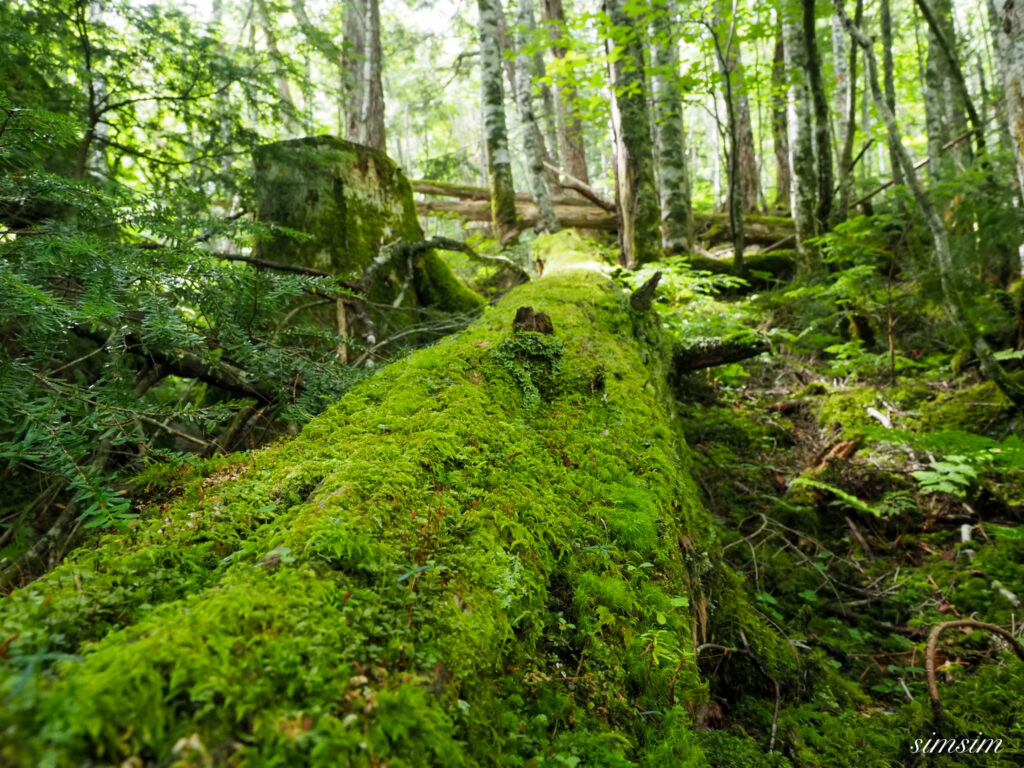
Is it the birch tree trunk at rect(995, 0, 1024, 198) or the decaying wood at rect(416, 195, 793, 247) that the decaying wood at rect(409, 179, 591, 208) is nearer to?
the decaying wood at rect(416, 195, 793, 247)

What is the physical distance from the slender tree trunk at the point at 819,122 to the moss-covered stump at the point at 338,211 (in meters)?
6.39

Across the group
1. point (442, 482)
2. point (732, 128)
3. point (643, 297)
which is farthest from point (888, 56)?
point (442, 482)

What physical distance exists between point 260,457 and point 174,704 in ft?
4.07

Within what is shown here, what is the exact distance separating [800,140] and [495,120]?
557 centimetres

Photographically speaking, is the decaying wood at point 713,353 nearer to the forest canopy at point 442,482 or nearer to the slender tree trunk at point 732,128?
the forest canopy at point 442,482

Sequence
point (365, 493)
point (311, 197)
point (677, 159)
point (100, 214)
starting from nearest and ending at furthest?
point (365, 493), point (100, 214), point (311, 197), point (677, 159)

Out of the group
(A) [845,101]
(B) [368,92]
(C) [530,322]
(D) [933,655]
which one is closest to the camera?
(D) [933,655]

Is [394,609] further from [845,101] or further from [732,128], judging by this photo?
A: [845,101]

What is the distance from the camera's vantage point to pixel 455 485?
199 cm

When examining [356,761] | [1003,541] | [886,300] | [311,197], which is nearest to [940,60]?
[886,300]

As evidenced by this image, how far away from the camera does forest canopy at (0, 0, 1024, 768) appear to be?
115cm

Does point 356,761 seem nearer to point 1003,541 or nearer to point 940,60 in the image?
point 1003,541

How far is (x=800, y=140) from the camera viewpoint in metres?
9.41

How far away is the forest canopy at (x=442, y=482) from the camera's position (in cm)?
115
